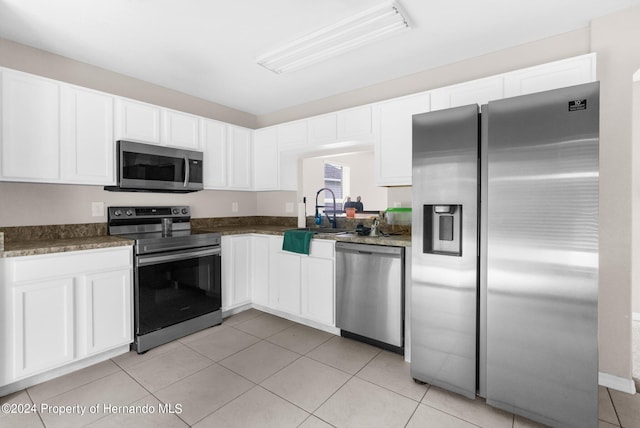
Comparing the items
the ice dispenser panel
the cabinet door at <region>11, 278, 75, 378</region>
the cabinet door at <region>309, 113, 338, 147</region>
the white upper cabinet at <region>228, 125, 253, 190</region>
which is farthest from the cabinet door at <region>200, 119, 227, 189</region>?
the ice dispenser panel

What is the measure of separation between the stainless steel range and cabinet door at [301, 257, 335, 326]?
90 centimetres

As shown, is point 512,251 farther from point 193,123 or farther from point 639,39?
point 193,123

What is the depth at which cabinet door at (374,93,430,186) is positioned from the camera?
8.80 feet

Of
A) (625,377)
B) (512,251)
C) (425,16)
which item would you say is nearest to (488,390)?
(512,251)

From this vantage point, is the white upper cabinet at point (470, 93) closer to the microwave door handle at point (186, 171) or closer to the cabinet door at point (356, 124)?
the cabinet door at point (356, 124)

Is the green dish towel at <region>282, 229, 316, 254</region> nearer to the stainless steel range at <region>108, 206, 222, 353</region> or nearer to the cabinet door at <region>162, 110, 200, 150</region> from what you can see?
the stainless steel range at <region>108, 206, 222, 353</region>

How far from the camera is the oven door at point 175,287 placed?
253 cm

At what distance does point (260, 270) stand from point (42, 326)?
72.4 inches

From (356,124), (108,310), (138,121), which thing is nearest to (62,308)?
(108,310)

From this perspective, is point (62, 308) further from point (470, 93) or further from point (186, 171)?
point (470, 93)

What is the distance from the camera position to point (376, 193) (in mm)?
5406

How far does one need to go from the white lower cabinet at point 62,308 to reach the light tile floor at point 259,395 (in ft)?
0.63

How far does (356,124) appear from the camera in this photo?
3031mm

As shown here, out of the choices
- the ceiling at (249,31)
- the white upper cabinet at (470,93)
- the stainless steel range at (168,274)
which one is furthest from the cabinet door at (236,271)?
the white upper cabinet at (470,93)
